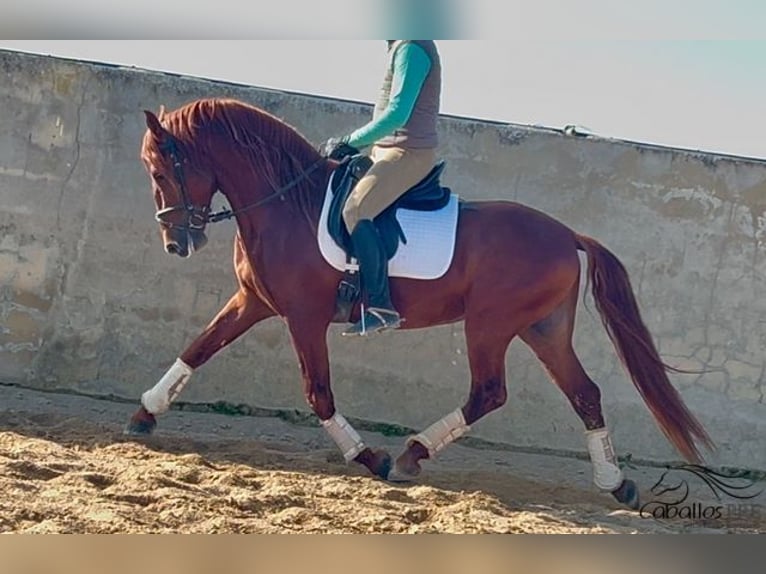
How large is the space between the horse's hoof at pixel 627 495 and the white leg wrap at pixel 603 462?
26 millimetres

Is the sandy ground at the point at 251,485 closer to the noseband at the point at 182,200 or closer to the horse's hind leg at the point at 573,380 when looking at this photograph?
the horse's hind leg at the point at 573,380

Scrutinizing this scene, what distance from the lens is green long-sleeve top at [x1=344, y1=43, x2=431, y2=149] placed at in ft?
15.8

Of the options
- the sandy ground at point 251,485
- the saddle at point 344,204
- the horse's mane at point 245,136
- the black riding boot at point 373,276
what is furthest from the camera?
the horse's mane at point 245,136

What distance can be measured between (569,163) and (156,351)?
2854 mm

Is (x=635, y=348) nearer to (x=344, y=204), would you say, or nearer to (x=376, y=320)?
(x=376, y=320)

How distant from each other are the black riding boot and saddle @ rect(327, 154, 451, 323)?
0.06m

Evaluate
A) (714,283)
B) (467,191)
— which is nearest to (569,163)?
(467,191)

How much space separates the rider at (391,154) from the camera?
189 inches

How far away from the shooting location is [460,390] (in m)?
6.10

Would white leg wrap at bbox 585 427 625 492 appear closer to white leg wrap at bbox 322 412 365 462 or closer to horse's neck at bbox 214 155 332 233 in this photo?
white leg wrap at bbox 322 412 365 462

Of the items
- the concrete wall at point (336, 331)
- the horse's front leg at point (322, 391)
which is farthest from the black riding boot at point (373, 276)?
the concrete wall at point (336, 331)

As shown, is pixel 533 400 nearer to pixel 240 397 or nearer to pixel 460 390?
pixel 460 390

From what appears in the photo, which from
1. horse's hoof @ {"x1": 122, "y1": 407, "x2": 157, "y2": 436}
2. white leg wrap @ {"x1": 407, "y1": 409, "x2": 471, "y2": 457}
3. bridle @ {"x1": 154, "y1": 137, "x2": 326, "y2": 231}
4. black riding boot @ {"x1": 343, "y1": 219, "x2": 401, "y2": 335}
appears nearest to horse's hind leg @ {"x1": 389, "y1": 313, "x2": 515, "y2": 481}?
white leg wrap @ {"x1": 407, "y1": 409, "x2": 471, "y2": 457}

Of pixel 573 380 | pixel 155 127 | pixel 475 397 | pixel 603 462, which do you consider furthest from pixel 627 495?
pixel 155 127
